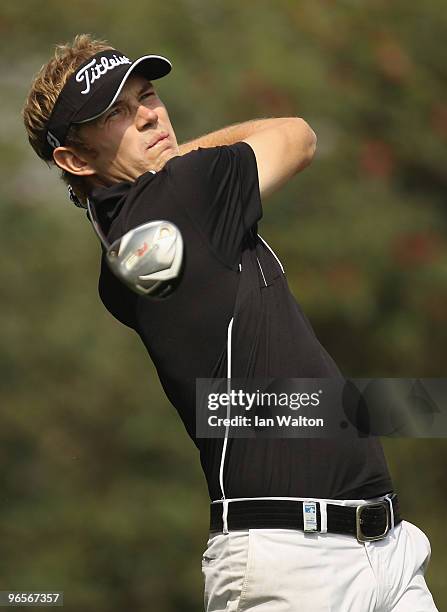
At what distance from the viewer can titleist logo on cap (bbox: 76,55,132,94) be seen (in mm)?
3289

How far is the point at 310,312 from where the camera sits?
10180 millimetres

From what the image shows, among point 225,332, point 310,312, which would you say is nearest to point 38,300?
point 310,312

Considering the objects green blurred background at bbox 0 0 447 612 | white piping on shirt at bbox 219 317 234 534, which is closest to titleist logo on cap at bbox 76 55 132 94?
white piping on shirt at bbox 219 317 234 534

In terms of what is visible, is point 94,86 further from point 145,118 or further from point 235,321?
point 235,321

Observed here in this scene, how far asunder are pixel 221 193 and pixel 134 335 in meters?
7.43

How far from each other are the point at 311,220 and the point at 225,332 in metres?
7.48

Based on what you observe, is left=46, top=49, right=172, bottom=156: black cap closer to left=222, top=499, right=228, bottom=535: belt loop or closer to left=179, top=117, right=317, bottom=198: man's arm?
left=179, top=117, right=317, bottom=198: man's arm

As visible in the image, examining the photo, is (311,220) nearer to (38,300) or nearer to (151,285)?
(38,300)

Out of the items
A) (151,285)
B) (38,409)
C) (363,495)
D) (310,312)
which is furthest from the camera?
(38,409)

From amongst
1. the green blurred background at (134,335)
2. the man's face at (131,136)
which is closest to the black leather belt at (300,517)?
the man's face at (131,136)

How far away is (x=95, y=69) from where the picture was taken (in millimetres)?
3320

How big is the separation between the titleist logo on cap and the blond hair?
6cm

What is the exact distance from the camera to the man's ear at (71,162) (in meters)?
→ 3.44

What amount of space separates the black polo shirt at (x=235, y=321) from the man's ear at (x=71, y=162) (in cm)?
28
